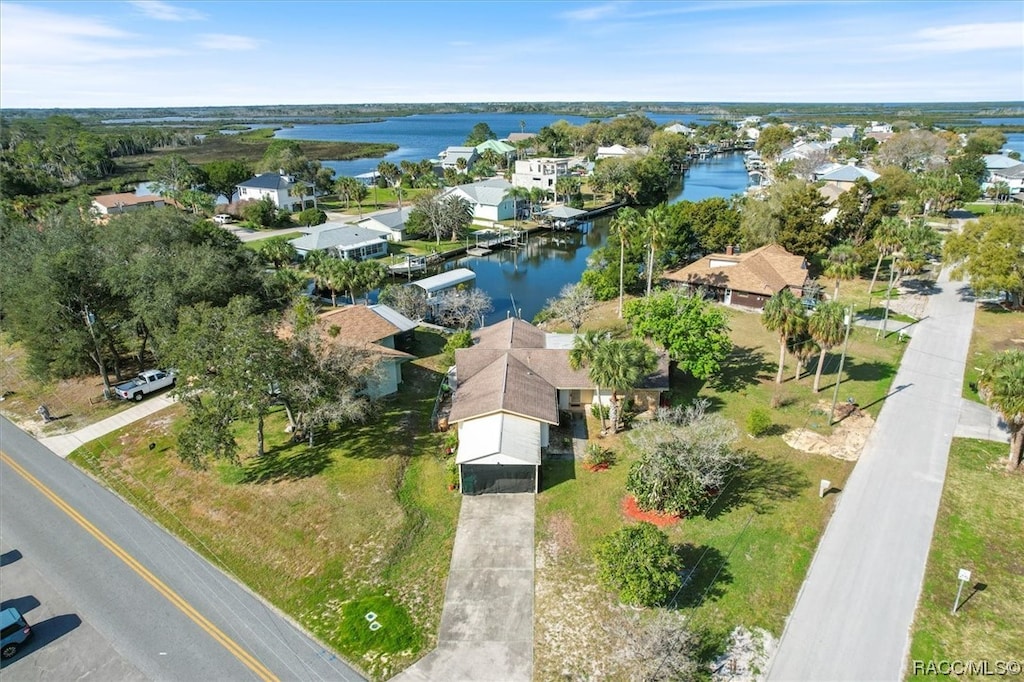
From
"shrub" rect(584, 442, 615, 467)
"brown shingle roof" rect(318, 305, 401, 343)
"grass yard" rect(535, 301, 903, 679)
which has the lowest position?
"grass yard" rect(535, 301, 903, 679)

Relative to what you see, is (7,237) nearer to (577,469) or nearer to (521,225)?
(577,469)

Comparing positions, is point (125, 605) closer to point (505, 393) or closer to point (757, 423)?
point (505, 393)

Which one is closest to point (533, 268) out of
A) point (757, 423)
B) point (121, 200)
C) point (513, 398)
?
point (513, 398)

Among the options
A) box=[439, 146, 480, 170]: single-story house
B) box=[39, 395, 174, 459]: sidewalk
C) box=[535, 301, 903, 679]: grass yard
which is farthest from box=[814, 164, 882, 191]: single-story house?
box=[39, 395, 174, 459]: sidewalk

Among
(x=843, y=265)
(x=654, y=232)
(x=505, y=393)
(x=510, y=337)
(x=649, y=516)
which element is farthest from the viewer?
(x=654, y=232)

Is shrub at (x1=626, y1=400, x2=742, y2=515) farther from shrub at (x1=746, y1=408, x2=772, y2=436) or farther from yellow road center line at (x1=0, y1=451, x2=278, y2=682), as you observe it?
yellow road center line at (x1=0, y1=451, x2=278, y2=682)

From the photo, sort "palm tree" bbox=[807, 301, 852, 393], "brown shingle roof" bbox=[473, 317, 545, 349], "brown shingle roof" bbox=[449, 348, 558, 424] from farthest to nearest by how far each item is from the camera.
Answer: "brown shingle roof" bbox=[473, 317, 545, 349] → "palm tree" bbox=[807, 301, 852, 393] → "brown shingle roof" bbox=[449, 348, 558, 424]
